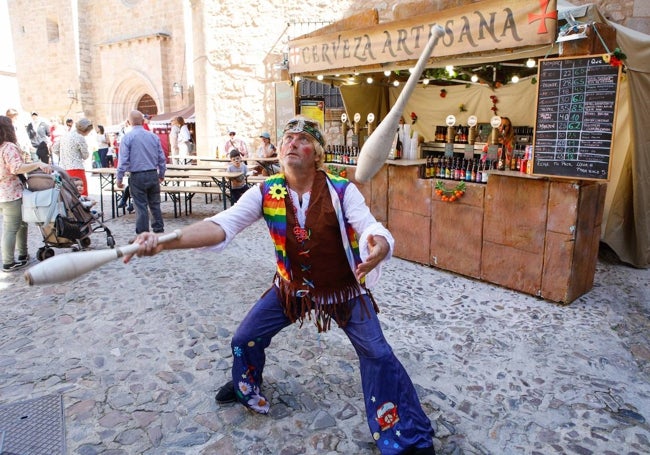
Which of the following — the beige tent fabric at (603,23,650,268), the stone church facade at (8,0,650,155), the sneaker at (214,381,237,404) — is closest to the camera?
the sneaker at (214,381,237,404)

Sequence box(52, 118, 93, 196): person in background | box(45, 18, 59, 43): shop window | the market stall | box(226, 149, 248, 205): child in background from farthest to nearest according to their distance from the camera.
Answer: box(45, 18, 59, 43): shop window → box(226, 149, 248, 205): child in background → box(52, 118, 93, 196): person in background → the market stall

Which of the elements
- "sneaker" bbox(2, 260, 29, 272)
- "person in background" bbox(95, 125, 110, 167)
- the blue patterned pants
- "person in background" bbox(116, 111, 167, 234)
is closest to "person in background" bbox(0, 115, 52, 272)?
"sneaker" bbox(2, 260, 29, 272)

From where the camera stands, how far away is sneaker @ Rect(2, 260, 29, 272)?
19.0ft

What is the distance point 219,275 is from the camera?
18.6 feet

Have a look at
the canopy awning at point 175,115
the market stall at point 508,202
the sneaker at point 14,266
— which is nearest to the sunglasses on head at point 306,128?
the market stall at point 508,202

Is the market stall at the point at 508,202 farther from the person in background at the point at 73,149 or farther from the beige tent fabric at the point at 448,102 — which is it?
the person in background at the point at 73,149

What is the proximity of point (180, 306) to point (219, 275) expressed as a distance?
1.01 meters

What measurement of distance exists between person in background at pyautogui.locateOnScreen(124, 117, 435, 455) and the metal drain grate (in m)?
1.22

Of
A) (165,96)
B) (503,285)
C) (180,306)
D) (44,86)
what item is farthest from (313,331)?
(44,86)

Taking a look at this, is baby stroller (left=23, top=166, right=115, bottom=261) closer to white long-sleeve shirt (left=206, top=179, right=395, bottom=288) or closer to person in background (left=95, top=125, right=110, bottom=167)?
white long-sleeve shirt (left=206, top=179, right=395, bottom=288)

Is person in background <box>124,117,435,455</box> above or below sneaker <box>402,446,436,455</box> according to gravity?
above

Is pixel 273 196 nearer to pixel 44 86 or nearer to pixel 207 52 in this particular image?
pixel 207 52

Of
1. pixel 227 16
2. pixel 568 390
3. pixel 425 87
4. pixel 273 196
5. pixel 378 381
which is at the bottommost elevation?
pixel 568 390

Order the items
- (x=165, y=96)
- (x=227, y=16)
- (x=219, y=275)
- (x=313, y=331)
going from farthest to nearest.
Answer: (x=165, y=96)
(x=227, y=16)
(x=219, y=275)
(x=313, y=331)
